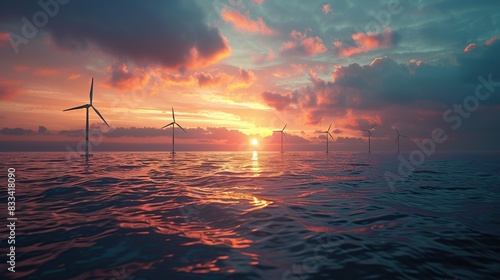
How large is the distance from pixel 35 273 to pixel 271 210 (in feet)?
42.4

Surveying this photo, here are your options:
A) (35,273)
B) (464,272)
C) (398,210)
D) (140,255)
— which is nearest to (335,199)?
(398,210)

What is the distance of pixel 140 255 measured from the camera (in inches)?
402

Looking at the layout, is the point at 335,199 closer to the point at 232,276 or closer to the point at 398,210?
the point at 398,210

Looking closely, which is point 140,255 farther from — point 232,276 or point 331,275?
point 331,275

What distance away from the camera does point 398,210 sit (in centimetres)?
1847

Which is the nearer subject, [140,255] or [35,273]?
[35,273]

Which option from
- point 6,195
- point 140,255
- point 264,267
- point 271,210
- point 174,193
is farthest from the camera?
point 174,193

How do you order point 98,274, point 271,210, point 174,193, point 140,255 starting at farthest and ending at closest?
point 174,193 < point 271,210 < point 140,255 < point 98,274

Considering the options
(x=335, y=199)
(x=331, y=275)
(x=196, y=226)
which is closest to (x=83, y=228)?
(x=196, y=226)

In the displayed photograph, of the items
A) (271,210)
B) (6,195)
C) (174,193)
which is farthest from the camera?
(174,193)

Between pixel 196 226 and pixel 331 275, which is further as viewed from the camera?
pixel 196 226

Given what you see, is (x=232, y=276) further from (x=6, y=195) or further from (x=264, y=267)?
(x=6, y=195)

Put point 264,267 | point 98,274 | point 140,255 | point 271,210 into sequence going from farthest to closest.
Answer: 1. point 271,210
2. point 140,255
3. point 264,267
4. point 98,274

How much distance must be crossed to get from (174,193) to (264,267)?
670 inches
